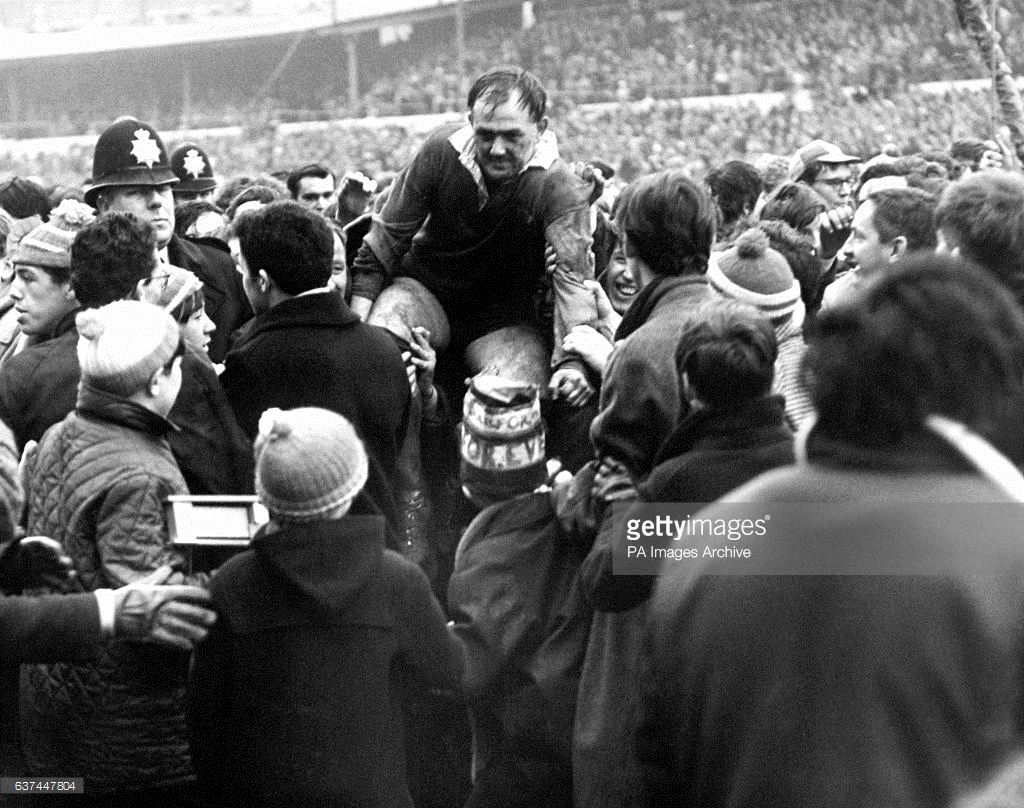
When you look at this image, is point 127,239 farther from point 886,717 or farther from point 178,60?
point 178,60

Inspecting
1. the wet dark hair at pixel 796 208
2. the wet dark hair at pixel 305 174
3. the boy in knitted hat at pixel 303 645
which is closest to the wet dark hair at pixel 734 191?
the wet dark hair at pixel 796 208

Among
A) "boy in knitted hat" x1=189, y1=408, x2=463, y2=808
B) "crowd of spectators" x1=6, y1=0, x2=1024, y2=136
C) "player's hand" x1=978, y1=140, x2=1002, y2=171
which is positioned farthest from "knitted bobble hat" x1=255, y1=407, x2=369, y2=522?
"crowd of spectators" x1=6, y1=0, x2=1024, y2=136

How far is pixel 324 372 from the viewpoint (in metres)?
3.89

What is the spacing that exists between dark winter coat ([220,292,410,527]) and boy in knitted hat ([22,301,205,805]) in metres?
0.52

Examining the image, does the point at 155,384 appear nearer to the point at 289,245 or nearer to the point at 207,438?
the point at 207,438

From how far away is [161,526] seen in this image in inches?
128

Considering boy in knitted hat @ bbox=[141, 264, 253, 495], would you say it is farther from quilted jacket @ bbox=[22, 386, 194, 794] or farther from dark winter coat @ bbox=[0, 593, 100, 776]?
dark winter coat @ bbox=[0, 593, 100, 776]

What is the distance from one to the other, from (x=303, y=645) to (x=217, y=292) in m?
2.71

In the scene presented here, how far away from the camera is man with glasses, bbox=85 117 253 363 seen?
545 centimetres

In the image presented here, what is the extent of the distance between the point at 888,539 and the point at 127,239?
101 inches

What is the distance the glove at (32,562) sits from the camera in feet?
9.85

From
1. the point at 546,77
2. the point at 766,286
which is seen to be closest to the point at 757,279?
the point at 766,286

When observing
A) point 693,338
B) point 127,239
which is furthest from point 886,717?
point 127,239

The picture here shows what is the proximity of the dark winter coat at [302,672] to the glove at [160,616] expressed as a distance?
66 millimetres
